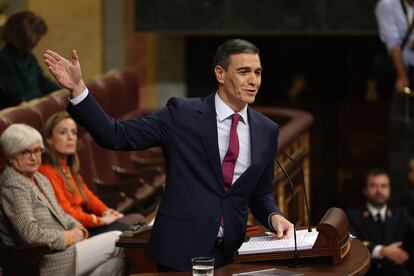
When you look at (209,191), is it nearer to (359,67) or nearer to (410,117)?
(410,117)

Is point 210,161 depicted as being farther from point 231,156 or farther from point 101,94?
point 101,94

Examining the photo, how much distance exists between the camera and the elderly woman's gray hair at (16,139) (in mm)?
4934

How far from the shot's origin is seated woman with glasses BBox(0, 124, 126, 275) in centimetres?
486

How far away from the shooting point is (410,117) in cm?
796

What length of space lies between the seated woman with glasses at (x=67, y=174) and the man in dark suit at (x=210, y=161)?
1.67m

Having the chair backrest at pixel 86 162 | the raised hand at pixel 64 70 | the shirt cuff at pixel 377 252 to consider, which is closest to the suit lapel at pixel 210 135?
the raised hand at pixel 64 70

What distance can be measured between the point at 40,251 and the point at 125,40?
213 inches

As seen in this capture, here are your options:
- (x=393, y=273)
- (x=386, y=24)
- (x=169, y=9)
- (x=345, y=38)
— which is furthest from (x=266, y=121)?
(x=345, y=38)

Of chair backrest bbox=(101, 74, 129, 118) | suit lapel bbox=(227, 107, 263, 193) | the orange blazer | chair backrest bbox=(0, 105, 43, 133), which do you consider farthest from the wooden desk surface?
chair backrest bbox=(101, 74, 129, 118)

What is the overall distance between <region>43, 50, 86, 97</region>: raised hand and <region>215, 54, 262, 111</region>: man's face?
0.54m

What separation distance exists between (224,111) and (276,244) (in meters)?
0.49

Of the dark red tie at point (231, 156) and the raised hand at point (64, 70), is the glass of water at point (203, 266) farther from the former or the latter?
the raised hand at point (64, 70)

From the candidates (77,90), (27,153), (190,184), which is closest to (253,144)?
(190,184)

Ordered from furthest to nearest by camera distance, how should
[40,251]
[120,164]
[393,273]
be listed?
[120,164]
[393,273]
[40,251]
